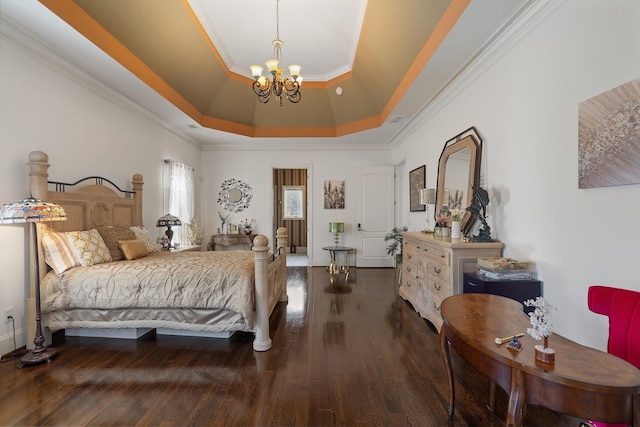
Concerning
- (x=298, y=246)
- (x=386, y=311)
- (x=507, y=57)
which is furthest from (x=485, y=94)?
(x=298, y=246)

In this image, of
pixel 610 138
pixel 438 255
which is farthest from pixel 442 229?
pixel 610 138

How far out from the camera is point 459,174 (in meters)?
3.73

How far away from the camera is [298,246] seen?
31.6 ft

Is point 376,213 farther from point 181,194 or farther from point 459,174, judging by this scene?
point 181,194

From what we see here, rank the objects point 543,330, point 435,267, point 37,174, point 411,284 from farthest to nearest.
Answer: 1. point 411,284
2. point 435,267
3. point 37,174
4. point 543,330

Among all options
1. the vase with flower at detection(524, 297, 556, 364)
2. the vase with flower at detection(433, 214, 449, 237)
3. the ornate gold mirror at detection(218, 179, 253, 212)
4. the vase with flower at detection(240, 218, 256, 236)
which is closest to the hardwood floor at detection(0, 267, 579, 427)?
the vase with flower at detection(524, 297, 556, 364)

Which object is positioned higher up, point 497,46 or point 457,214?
point 497,46

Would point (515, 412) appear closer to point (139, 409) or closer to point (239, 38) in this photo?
point (139, 409)

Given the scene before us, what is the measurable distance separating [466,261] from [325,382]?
1761mm

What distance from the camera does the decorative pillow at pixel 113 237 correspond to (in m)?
3.44

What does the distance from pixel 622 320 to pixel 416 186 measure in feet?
13.9

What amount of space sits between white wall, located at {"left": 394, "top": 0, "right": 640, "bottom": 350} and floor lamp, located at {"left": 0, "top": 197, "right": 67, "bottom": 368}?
13.7 ft

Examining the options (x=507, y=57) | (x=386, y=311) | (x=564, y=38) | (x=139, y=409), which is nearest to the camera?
(x=139, y=409)

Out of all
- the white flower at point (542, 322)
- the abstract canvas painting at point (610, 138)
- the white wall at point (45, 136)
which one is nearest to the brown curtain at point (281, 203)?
the white wall at point (45, 136)
